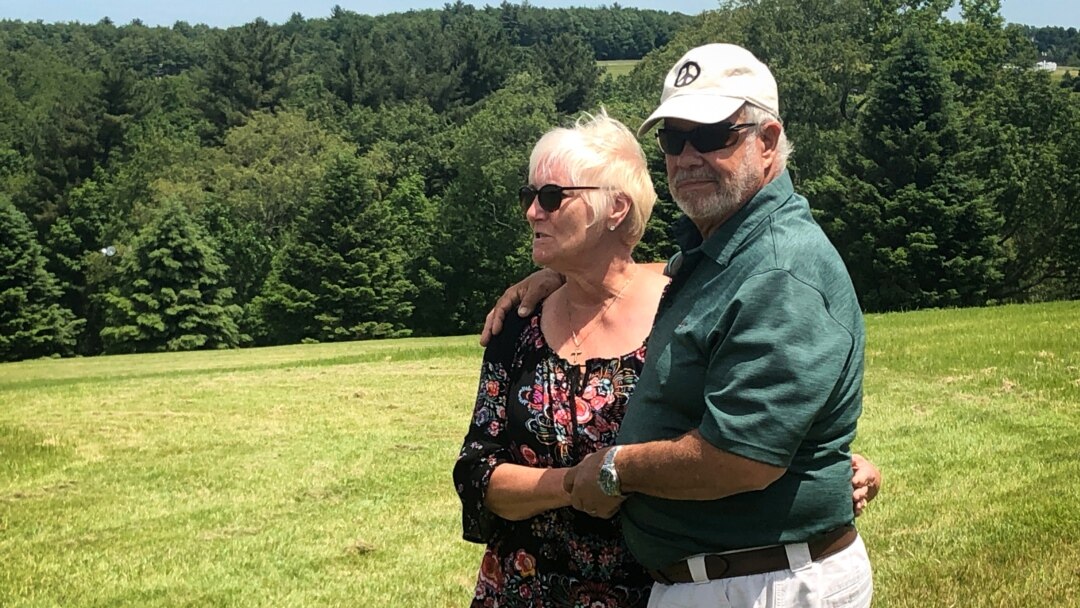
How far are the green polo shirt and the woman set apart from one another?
292 millimetres

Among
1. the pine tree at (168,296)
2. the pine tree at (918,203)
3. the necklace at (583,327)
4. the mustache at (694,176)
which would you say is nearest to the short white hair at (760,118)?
the mustache at (694,176)

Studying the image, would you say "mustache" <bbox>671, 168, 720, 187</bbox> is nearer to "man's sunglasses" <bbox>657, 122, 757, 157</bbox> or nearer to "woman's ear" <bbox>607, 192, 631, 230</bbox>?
"man's sunglasses" <bbox>657, 122, 757, 157</bbox>

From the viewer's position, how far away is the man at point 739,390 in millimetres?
1934

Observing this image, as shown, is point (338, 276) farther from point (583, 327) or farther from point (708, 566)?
point (708, 566)

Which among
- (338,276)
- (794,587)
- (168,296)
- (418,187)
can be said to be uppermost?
(794,587)

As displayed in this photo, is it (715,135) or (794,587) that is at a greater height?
(715,135)

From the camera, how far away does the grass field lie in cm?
567

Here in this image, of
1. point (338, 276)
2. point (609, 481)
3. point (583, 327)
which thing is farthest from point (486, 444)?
point (338, 276)

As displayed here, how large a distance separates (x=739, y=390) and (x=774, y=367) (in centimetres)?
7

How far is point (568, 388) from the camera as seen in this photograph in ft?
8.52

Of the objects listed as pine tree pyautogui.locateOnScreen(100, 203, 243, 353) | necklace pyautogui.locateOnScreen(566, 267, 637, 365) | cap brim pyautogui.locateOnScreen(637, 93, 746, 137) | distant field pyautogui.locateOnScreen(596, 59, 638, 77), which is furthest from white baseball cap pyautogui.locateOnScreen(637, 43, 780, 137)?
distant field pyautogui.locateOnScreen(596, 59, 638, 77)

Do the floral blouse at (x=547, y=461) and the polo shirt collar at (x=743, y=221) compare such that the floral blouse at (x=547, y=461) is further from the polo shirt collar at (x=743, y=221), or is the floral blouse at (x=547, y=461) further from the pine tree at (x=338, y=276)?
the pine tree at (x=338, y=276)

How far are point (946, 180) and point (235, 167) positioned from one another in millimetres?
32958

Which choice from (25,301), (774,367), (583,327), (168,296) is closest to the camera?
(774,367)
